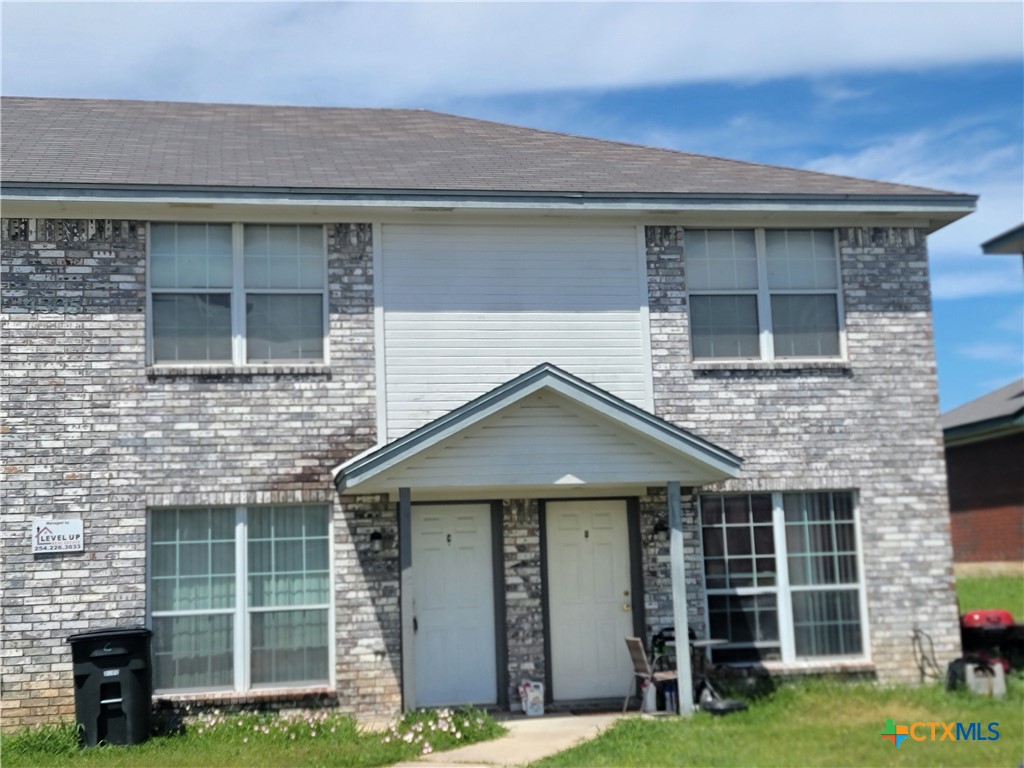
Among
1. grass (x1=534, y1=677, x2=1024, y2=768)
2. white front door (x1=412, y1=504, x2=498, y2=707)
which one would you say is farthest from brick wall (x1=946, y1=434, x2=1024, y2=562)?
white front door (x1=412, y1=504, x2=498, y2=707)

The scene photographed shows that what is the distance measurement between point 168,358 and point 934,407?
8339mm

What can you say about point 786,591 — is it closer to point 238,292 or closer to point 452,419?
point 452,419

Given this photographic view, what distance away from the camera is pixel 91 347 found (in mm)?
11836

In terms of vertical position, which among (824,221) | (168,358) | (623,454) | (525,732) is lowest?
(525,732)

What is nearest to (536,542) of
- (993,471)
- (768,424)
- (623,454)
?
(623,454)

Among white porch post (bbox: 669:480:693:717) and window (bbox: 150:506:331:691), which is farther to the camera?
window (bbox: 150:506:331:691)

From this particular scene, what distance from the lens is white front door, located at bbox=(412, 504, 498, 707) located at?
40.3 feet

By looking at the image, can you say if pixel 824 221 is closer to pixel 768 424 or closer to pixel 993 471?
pixel 768 424

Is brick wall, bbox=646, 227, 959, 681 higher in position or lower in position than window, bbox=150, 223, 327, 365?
lower

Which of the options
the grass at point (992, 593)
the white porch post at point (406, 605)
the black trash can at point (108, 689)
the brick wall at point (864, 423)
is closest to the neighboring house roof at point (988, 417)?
the grass at point (992, 593)

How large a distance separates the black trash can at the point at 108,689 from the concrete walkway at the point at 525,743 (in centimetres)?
269

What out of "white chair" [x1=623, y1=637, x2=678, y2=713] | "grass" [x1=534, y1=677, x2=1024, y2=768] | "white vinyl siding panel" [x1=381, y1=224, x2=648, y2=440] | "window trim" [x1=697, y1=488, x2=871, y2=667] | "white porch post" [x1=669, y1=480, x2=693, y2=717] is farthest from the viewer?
"window trim" [x1=697, y1=488, x2=871, y2=667]

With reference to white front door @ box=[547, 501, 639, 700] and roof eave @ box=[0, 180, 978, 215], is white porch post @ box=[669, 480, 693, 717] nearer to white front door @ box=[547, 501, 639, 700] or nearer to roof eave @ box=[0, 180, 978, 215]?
white front door @ box=[547, 501, 639, 700]

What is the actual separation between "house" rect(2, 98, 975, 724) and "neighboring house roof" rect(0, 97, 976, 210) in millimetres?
77
